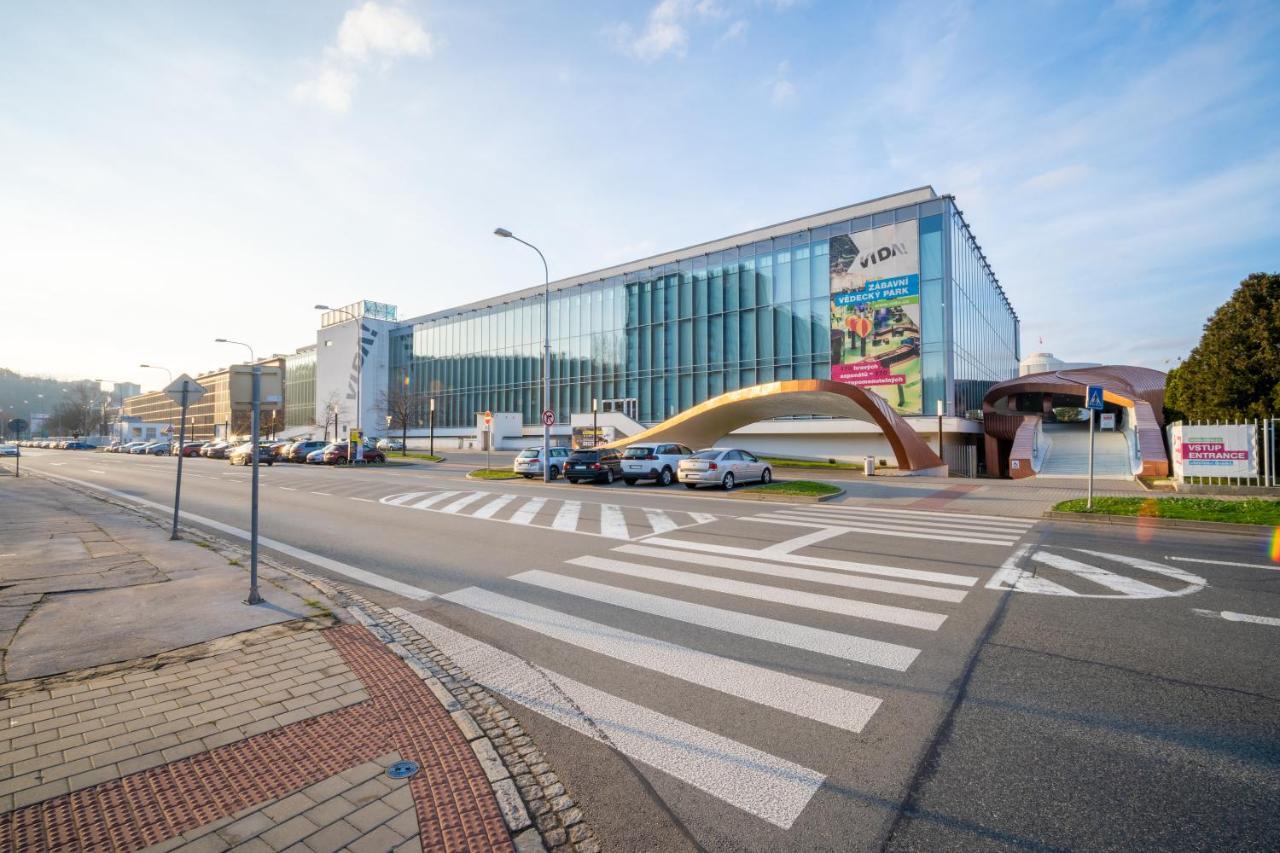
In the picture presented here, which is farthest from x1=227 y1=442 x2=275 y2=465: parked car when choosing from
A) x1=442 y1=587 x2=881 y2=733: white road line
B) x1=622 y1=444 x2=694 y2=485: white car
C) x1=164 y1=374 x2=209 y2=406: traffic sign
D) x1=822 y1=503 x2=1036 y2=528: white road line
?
x1=442 y1=587 x2=881 y2=733: white road line

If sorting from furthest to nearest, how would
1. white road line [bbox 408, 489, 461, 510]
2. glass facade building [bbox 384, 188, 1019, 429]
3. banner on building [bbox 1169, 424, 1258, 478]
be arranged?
1. glass facade building [bbox 384, 188, 1019, 429]
2. banner on building [bbox 1169, 424, 1258, 478]
3. white road line [bbox 408, 489, 461, 510]

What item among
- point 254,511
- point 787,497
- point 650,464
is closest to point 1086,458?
point 787,497

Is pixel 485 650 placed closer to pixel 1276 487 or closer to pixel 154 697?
pixel 154 697

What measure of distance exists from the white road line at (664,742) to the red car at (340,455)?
3754 cm

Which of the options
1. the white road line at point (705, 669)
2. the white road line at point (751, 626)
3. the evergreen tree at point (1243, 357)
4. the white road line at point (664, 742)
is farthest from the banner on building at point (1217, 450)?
the white road line at point (664, 742)

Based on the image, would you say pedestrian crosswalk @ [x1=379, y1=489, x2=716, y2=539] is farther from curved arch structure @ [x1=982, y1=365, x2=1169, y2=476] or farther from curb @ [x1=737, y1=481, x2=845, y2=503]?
curved arch structure @ [x1=982, y1=365, x2=1169, y2=476]

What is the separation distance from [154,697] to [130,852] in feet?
6.38

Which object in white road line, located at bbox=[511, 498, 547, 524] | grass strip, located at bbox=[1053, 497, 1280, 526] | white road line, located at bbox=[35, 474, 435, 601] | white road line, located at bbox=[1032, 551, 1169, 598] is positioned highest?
grass strip, located at bbox=[1053, 497, 1280, 526]

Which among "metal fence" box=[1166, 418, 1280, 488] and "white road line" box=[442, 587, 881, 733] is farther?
"metal fence" box=[1166, 418, 1280, 488]

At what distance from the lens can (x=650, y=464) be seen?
857 inches

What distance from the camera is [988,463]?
141 ft

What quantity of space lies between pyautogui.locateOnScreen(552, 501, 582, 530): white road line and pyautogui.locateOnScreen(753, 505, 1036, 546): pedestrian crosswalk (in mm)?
4074

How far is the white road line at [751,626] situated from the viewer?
4969mm

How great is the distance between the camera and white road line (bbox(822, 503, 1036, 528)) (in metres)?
12.9
